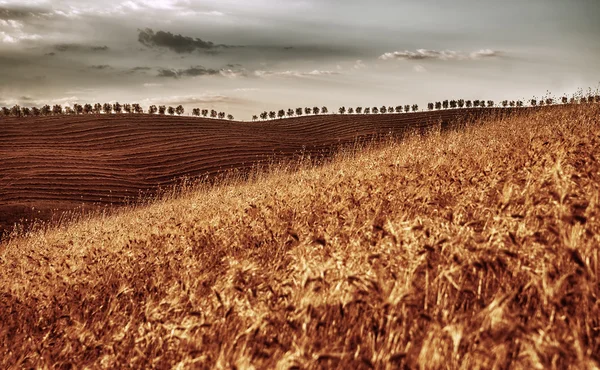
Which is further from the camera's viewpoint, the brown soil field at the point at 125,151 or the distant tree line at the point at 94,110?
the distant tree line at the point at 94,110

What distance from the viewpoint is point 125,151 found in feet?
109

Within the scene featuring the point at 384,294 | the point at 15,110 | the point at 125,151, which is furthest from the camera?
the point at 15,110

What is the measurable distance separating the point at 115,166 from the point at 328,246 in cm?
2865

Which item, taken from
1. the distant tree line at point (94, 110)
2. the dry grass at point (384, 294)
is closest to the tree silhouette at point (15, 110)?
the distant tree line at point (94, 110)

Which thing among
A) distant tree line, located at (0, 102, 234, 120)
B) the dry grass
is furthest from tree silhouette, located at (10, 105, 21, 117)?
the dry grass

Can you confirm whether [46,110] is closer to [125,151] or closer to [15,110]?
[15,110]

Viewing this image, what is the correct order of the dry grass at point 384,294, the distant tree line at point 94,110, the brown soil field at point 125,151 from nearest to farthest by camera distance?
the dry grass at point 384,294
the brown soil field at point 125,151
the distant tree line at point 94,110

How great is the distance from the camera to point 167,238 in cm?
652

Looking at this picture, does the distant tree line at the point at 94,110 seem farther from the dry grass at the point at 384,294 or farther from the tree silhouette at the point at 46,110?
the dry grass at the point at 384,294

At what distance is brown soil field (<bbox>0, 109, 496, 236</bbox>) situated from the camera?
23.3 m

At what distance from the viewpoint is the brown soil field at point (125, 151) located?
23.3 m

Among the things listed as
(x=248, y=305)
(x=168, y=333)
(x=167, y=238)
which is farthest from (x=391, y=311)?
(x=167, y=238)

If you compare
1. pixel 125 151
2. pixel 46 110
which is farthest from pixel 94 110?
pixel 125 151

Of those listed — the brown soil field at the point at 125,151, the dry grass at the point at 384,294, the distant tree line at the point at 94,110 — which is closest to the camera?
the dry grass at the point at 384,294
